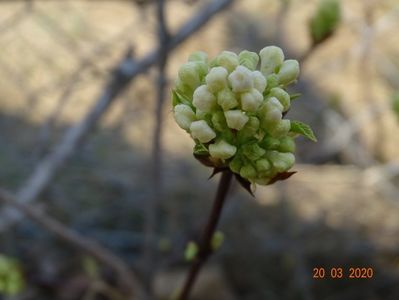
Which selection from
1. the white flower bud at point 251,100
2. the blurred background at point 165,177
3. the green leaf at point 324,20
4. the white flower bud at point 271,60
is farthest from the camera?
the blurred background at point 165,177

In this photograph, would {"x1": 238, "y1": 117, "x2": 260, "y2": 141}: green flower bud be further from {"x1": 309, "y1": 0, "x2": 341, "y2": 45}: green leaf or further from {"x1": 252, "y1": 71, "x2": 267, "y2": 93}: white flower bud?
{"x1": 309, "y1": 0, "x2": 341, "y2": 45}: green leaf

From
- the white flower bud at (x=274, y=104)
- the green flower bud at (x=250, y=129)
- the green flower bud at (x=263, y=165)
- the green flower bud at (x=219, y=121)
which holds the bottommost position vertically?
the green flower bud at (x=263, y=165)

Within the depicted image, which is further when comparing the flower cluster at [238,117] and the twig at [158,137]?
the twig at [158,137]
